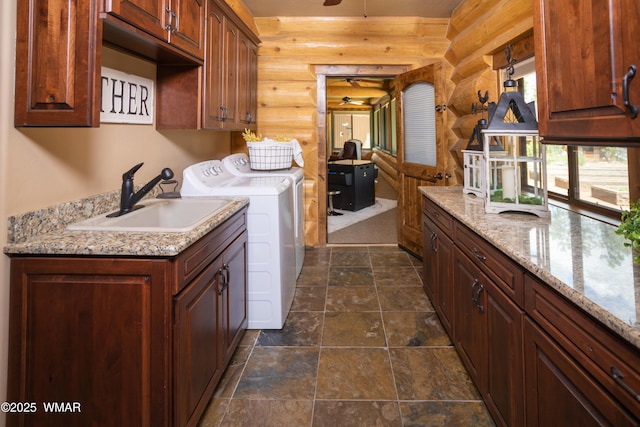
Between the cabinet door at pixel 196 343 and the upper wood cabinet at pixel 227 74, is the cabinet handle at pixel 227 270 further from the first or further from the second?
the upper wood cabinet at pixel 227 74

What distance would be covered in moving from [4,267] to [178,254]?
0.59 metres

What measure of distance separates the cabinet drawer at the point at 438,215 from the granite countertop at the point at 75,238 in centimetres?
135

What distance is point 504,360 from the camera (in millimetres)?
1416

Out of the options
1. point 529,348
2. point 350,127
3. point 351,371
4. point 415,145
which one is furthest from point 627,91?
point 350,127

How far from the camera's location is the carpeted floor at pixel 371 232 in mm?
4848

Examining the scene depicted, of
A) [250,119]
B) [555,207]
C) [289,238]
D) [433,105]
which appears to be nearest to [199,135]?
[250,119]

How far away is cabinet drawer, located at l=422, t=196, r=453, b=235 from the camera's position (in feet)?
7.25

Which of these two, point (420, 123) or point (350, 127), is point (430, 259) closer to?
point (420, 123)

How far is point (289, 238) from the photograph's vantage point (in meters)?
2.90

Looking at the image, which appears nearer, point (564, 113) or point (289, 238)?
point (564, 113)

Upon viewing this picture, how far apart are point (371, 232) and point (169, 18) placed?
12.9ft

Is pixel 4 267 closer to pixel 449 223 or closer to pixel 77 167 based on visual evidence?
pixel 77 167

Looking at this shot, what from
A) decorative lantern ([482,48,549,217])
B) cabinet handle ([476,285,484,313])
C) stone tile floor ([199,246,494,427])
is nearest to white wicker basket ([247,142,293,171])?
stone tile floor ([199,246,494,427])

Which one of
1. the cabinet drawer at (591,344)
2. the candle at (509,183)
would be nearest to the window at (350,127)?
the candle at (509,183)
